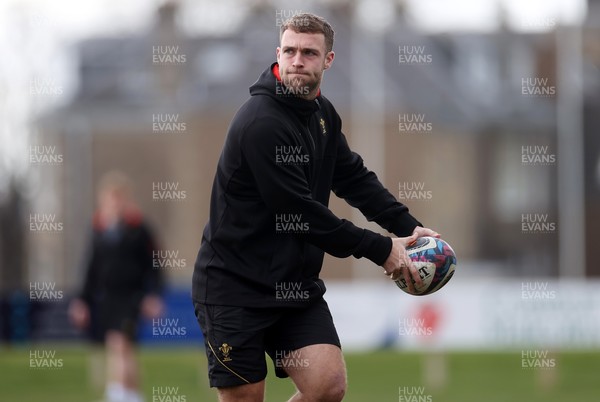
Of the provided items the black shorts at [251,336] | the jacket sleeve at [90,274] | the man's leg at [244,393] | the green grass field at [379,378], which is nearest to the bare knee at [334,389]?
the black shorts at [251,336]

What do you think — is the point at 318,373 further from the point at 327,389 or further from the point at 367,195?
the point at 367,195

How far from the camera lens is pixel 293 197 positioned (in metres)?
6.50

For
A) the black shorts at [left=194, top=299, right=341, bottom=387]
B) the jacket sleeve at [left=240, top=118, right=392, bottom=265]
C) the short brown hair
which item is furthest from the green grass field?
the short brown hair

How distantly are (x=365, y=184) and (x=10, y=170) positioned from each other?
115 ft

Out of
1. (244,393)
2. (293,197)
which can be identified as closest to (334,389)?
(244,393)

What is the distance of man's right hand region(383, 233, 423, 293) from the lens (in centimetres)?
666

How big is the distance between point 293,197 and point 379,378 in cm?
1035

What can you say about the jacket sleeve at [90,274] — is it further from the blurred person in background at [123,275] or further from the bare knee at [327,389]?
the bare knee at [327,389]

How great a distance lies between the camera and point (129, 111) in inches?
1866

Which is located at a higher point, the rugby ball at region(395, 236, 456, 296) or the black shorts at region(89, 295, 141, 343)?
the rugby ball at region(395, 236, 456, 296)

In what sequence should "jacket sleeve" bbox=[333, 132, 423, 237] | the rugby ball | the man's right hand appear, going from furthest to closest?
"jacket sleeve" bbox=[333, 132, 423, 237] < the rugby ball < the man's right hand

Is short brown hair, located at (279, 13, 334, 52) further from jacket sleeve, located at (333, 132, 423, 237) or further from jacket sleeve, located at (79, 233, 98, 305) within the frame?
jacket sleeve, located at (79, 233, 98, 305)

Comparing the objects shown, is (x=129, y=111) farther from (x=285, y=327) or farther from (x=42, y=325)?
(x=285, y=327)

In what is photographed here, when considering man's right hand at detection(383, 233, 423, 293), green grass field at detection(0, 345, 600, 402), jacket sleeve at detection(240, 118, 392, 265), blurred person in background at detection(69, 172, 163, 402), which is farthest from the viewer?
Result: green grass field at detection(0, 345, 600, 402)
